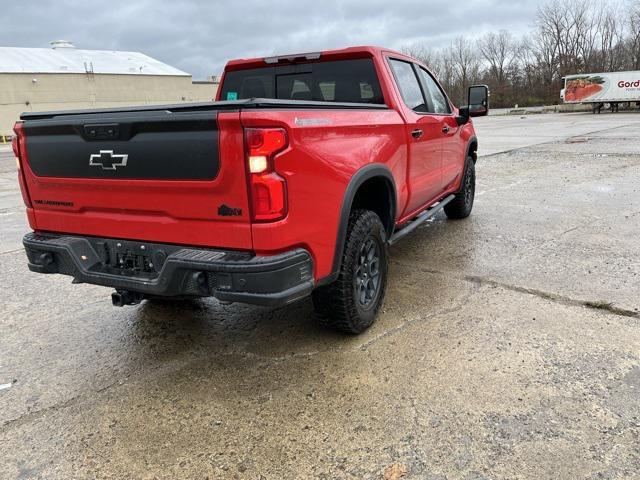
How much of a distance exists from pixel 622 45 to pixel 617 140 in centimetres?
5613

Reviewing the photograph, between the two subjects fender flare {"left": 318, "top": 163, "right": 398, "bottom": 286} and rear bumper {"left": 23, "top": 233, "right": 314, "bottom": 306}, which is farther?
fender flare {"left": 318, "top": 163, "right": 398, "bottom": 286}

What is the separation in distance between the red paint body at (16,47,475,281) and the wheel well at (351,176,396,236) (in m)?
0.15

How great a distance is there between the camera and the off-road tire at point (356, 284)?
10.6 ft

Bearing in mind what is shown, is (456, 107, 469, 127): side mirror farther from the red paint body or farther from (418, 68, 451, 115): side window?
the red paint body

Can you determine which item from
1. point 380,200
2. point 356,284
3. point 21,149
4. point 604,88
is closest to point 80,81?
point 604,88

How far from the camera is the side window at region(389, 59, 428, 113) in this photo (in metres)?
4.30

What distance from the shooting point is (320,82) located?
4.22 metres

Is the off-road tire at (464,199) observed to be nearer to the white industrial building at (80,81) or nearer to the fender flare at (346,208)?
the fender flare at (346,208)

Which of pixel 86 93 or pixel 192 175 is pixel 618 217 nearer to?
pixel 192 175

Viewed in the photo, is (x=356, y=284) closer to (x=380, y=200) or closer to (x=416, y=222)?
(x=380, y=200)

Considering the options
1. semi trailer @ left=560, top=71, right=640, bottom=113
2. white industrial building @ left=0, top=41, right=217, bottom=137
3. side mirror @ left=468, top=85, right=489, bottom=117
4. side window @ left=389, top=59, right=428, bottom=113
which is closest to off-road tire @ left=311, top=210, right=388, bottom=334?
side window @ left=389, top=59, right=428, bottom=113

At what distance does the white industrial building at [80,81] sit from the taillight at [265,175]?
4934cm

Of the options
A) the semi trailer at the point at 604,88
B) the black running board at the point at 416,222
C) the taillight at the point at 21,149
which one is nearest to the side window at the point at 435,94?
the black running board at the point at 416,222

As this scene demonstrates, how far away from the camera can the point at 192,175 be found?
2.60 m
